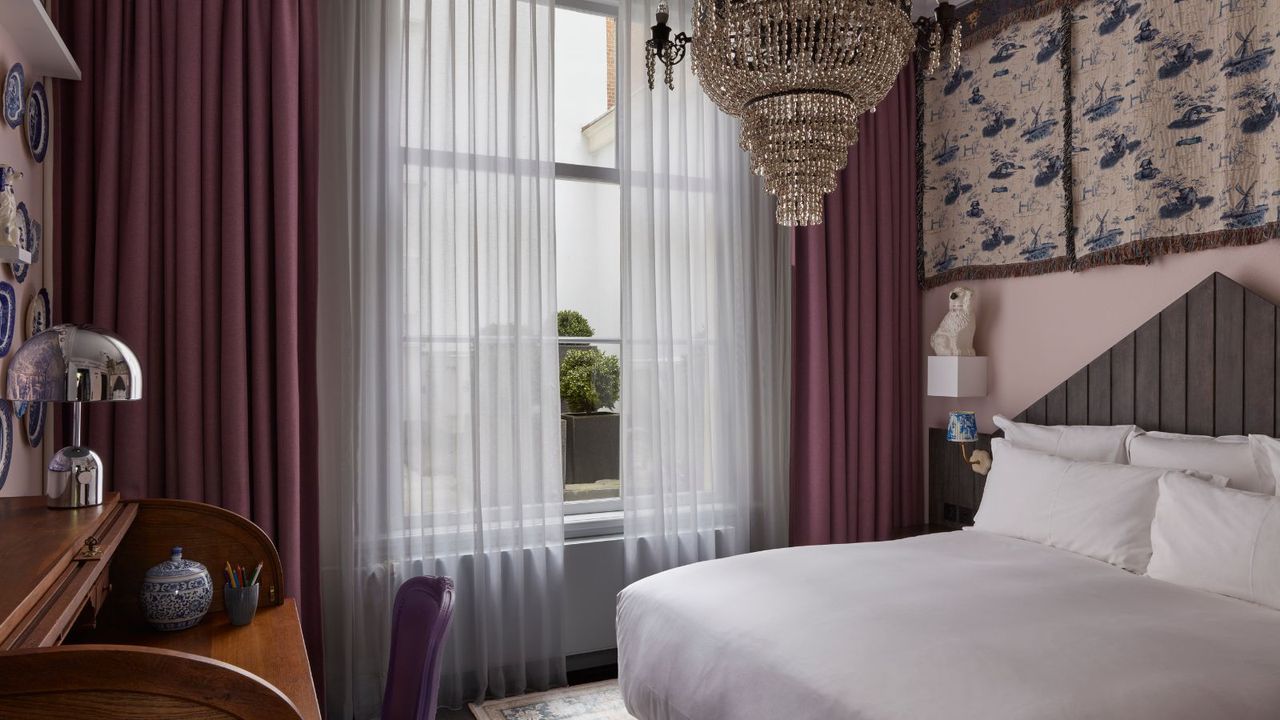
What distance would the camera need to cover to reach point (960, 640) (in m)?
1.89

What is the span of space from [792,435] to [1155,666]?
7.08 ft

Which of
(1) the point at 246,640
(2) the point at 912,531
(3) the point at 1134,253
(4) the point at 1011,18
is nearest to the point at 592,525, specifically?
(2) the point at 912,531

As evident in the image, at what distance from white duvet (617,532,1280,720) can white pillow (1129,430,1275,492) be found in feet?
1.53

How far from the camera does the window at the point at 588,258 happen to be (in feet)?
11.6

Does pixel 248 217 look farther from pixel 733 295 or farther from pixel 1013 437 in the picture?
pixel 1013 437

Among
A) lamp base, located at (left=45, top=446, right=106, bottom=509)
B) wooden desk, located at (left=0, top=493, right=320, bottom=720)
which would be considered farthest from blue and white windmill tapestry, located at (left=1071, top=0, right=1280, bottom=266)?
lamp base, located at (left=45, top=446, right=106, bottom=509)

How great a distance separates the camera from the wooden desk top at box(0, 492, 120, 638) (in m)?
1.09

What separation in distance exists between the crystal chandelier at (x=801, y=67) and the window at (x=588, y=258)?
158 cm

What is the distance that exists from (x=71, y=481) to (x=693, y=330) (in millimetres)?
2372

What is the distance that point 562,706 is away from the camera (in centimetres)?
306

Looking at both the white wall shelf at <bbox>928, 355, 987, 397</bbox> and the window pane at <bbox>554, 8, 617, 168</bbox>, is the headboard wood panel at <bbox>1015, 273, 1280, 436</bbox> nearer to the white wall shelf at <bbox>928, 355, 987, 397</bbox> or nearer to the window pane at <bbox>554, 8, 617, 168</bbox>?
the white wall shelf at <bbox>928, 355, 987, 397</bbox>

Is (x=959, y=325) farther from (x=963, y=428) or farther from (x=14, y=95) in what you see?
(x=14, y=95)

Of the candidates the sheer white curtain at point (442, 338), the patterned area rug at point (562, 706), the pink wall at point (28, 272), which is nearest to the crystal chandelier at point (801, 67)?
the sheer white curtain at point (442, 338)

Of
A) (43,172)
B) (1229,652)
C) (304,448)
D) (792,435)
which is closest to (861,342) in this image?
(792,435)
